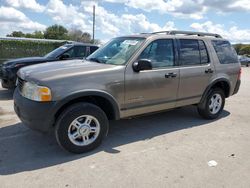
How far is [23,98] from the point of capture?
418cm

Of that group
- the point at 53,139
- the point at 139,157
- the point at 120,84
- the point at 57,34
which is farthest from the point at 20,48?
the point at 57,34

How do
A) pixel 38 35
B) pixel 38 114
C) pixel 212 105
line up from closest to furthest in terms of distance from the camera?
pixel 38 114 → pixel 212 105 → pixel 38 35

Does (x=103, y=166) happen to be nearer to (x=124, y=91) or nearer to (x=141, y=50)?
(x=124, y=91)

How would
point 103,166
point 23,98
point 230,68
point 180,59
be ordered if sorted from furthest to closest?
point 230,68, point 180,59, point 23,98, point 103,166

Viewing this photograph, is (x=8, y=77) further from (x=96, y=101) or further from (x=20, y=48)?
(x=20, y=48)

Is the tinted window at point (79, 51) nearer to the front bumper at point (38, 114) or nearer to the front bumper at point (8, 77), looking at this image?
the front bumper at point (8, 77)

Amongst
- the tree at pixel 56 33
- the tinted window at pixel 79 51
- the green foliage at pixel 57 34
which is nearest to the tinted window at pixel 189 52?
the tinted window at pixel 79 51

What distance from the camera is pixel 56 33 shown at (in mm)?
Result: 72438

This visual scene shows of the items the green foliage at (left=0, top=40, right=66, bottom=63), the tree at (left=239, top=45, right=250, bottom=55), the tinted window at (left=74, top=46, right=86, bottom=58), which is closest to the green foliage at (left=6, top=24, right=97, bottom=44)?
the tree at (left=239, top=45, right=250, bottom=55)

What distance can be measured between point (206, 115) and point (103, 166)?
3.12 m

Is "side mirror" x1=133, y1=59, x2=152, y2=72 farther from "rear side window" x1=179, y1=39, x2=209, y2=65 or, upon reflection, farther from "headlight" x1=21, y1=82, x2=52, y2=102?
"headlight" x1=21, y1=82, x2=52, y2=102

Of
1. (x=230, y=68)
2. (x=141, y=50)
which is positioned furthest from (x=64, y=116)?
(x=230, y=68)

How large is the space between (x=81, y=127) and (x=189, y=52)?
8.83 ft

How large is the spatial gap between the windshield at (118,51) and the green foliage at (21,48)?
1559 cm
